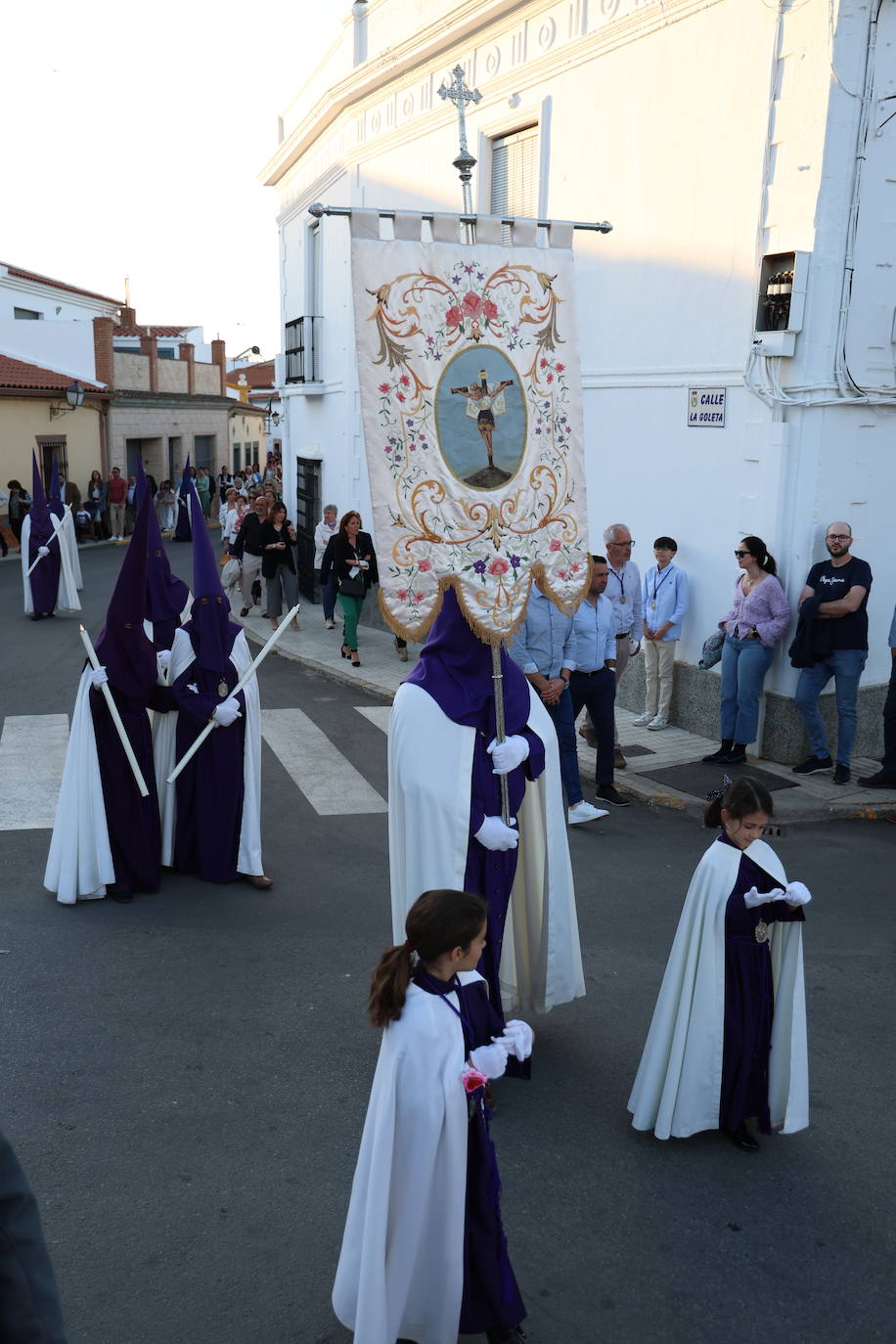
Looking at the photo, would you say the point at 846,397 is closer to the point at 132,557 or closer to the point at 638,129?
the point at 638,129

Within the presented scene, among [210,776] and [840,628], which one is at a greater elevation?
[840,628]

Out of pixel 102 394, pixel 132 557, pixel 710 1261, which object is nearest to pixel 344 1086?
pixel 710 1261

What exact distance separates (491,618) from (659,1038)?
1714 mm

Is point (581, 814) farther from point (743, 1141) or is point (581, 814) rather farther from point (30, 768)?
point (30, 768)

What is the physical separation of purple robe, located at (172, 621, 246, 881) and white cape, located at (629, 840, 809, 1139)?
320 centimetres

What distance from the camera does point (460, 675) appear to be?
4691mm

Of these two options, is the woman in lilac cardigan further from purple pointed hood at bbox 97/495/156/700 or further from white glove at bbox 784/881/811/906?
white glove at bbox 784/881/811/906

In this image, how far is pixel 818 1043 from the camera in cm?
512

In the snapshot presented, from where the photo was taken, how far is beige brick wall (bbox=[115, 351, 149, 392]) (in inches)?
1377

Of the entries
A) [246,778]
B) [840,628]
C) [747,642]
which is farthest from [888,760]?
[246,778]

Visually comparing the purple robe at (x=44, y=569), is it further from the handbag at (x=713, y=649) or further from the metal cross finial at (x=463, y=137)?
the metal cross finial at (x=463, y=137)

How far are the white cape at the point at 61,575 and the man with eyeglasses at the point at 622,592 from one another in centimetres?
928

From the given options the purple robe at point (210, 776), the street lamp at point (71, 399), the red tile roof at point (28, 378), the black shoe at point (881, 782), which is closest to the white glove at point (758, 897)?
the purple robe at point (210, 776)

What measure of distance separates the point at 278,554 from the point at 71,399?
15.0m
